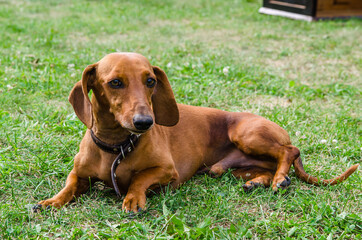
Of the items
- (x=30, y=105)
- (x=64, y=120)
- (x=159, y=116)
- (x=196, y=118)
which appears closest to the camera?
(x=159, y=116)

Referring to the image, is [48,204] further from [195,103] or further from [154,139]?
[195,103]

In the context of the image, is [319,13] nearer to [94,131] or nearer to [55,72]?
[55,72]

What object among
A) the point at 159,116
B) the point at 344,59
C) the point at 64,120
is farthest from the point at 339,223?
the point at 344,59

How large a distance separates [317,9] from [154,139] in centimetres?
770

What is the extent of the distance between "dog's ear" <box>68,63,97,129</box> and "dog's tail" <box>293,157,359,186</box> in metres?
1.56

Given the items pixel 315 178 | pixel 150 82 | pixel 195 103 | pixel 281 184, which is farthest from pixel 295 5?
pixel 150 82

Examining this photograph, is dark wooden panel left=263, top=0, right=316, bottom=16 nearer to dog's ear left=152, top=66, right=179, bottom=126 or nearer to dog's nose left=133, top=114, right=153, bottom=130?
dog's ear left=152, top=66, right=179, bottom=126

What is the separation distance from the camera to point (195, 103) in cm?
473

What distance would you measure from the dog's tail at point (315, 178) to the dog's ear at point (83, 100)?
156 cm

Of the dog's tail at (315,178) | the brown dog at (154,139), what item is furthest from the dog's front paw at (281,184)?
the dog's tail at (315,178)

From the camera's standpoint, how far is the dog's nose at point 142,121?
7.95 ft

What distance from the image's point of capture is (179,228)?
96.7 inches

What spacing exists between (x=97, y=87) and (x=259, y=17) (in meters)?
7.86

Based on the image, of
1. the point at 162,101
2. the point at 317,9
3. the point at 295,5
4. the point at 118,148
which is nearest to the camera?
the point at 118,148
